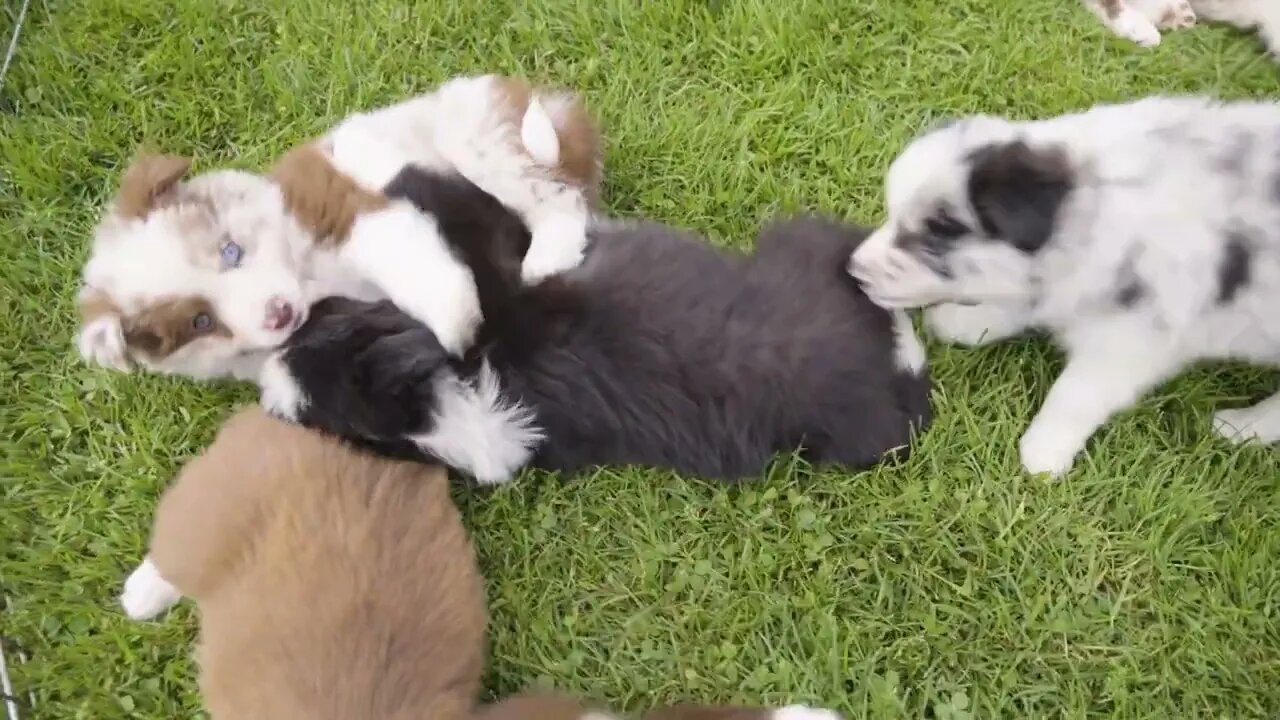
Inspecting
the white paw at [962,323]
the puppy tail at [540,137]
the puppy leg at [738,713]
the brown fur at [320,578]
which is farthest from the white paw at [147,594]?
the white paw at [962,323]

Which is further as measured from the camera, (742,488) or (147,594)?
(742,488)

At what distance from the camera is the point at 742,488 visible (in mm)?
3191

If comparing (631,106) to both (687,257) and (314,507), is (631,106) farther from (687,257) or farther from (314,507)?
(314,507)

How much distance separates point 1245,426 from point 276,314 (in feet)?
9.58

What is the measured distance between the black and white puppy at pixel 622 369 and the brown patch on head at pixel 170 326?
10.3 inches

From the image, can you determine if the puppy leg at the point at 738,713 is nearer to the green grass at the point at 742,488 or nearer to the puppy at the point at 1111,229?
the green grass at the point at 742,488

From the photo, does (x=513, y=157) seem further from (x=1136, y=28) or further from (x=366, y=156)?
(x=1136, y=28)

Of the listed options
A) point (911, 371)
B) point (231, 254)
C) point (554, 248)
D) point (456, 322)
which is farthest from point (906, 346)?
point (231, 254)

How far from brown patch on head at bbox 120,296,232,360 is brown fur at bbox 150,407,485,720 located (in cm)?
30

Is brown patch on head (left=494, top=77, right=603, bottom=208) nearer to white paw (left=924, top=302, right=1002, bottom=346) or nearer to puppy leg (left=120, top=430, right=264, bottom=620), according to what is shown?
white paw (left=924, top=302, right=1002, bottom=346)

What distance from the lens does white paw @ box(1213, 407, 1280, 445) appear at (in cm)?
319

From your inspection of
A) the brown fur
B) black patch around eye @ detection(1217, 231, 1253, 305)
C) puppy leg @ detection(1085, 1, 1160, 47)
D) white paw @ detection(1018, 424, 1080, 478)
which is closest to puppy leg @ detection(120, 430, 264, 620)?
the brown fur

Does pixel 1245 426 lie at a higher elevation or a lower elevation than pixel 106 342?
lower

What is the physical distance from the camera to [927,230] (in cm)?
279
